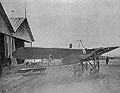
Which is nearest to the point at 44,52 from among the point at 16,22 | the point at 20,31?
the point at 20,31

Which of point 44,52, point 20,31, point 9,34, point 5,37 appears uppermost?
point 20,31

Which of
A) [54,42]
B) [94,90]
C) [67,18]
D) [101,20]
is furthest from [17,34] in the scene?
[94,90]

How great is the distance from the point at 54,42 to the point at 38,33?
136cm

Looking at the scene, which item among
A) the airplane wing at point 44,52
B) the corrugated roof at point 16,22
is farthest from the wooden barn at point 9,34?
the airplane wing at point 44,52

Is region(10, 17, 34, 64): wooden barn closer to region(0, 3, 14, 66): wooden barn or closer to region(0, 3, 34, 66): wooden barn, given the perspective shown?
→ region(0, 3, 34, 66): wooden barn

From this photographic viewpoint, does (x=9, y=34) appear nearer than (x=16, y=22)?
Yes

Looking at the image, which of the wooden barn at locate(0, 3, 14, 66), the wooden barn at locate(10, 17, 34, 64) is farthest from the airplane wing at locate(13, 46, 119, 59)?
the wooden barn at locate(10, 17, 34, 64)

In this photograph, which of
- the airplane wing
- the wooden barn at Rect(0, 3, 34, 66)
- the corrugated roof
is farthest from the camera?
the corrugated roof

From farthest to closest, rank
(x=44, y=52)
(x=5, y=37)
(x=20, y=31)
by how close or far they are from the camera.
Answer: (x=20, y=31) → (x=5, y=37) → (x=44, y=52)

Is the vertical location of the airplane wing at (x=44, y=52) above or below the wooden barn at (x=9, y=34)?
below

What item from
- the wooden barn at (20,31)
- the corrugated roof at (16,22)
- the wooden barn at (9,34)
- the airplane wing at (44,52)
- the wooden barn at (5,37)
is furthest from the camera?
the corrugated roof at (16,22)

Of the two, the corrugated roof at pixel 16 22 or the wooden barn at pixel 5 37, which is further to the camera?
the corrugated roof at pixel 16 22

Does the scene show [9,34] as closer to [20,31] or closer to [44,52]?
[20,31]

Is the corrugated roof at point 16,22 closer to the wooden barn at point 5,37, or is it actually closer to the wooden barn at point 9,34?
the wooden barn at point 9,34
